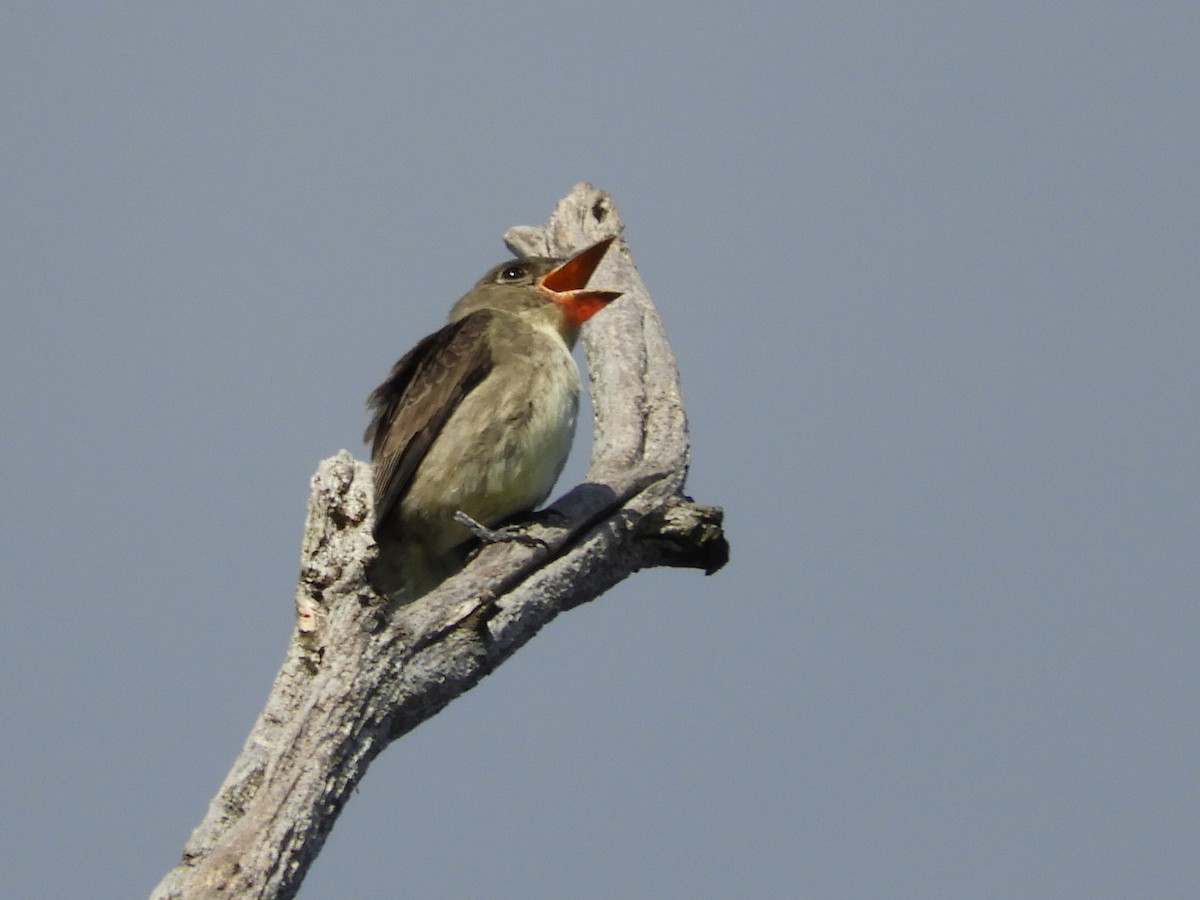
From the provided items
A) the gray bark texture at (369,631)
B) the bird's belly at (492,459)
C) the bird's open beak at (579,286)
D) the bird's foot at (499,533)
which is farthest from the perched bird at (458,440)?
the bird's open beak at (579,286)

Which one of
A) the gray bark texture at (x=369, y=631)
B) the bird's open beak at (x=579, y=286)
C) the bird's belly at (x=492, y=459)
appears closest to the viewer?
the gray bark texture at (x=369, y=631)

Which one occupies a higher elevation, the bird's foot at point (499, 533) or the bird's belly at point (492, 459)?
the bird's belly at point (492, 459)

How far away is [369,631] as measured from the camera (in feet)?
15.8

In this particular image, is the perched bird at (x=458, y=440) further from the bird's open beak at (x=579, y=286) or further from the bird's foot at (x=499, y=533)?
the bird's open beak at (x=579, y=286)

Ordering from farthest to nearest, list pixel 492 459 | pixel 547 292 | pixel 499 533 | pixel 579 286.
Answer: pixel 579 286
pixel 547 292
pixel 492 459
pixel 499 533

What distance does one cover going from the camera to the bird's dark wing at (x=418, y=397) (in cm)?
705

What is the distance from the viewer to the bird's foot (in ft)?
20.3

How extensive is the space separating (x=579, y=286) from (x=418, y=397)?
152 centimetres

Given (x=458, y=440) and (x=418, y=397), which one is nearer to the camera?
(x=458, y=440)

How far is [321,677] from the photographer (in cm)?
470

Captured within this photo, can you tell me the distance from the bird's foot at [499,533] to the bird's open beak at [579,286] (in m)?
1.51

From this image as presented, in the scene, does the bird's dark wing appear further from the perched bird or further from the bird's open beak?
the bird's open beak

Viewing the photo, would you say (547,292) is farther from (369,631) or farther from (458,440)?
(369,631)

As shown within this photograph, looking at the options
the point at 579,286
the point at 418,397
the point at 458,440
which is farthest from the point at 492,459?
the point at 579,286
